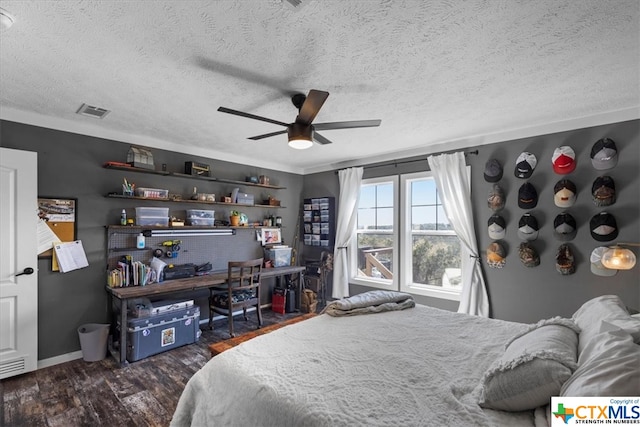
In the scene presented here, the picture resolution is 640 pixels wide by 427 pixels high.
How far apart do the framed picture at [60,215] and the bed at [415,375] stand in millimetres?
2504

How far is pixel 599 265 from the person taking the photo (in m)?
2.70

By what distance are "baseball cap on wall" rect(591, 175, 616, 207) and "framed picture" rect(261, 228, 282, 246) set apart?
406cm

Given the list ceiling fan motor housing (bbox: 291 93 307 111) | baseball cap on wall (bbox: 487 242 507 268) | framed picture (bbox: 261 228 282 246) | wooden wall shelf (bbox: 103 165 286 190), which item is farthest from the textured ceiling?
framed picture (bbox: 261 228 282 246)

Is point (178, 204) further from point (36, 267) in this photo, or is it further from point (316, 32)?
point (316, 32)

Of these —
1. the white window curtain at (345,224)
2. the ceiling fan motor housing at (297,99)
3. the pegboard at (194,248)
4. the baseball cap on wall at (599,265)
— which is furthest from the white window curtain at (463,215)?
the pegboard at (194,248)

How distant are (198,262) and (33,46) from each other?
2846 mm

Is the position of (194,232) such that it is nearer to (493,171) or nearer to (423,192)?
(423,192)

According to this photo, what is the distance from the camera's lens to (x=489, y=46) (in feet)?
5.77

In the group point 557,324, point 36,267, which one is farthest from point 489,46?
point 36,267

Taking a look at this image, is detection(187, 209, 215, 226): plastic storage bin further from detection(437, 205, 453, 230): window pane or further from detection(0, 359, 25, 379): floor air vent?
detection(437, 205, 453, 230): window pane

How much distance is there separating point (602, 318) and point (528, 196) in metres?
1.87

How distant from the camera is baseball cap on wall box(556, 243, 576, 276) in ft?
9.50

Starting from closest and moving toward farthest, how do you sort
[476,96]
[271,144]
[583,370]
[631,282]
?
[583,370] → [476,96] → [631,282] → [271,144]

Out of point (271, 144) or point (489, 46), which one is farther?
point (271, 144)
